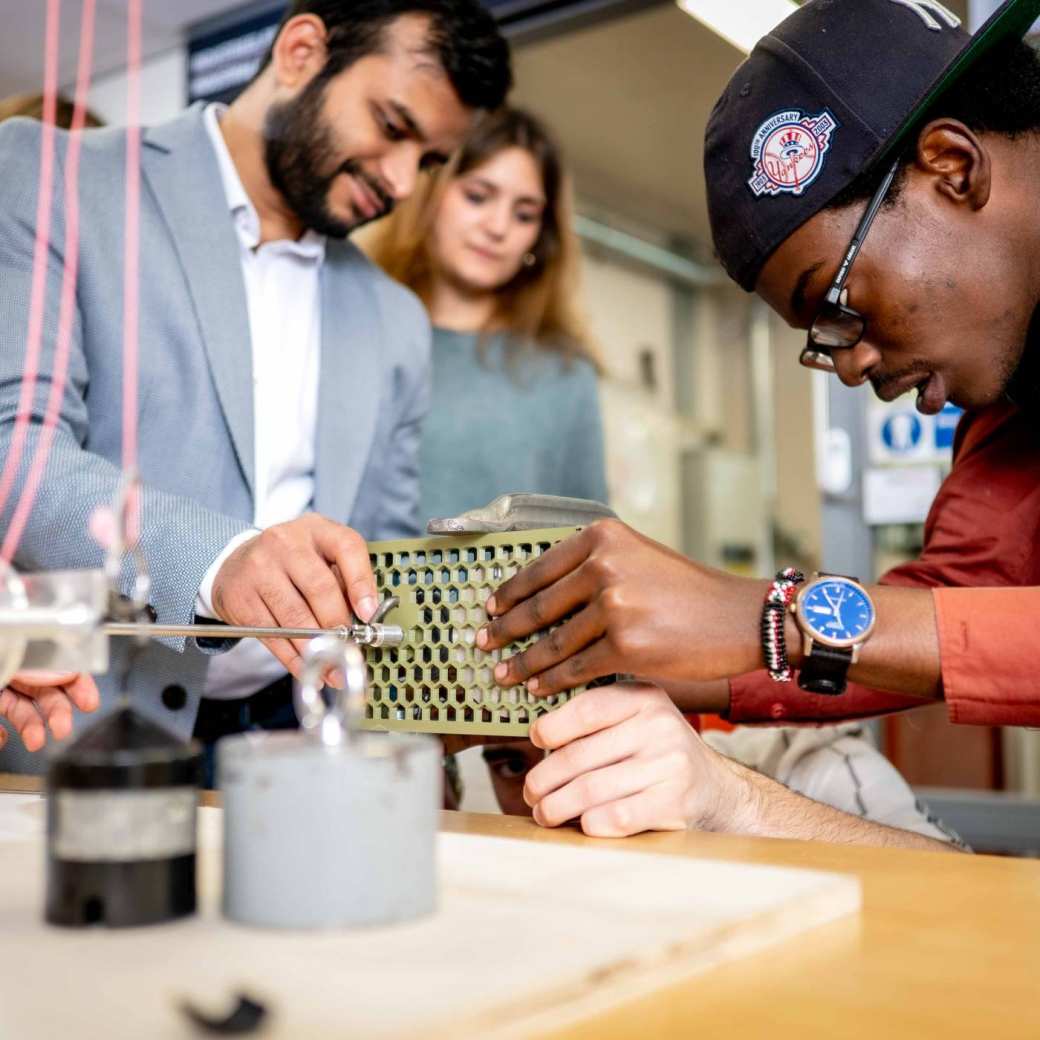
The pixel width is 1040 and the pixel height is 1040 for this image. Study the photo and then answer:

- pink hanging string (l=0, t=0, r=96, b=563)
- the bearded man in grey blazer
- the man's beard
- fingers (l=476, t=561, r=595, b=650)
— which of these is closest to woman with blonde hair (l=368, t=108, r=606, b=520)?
the bearded man in grey blazer

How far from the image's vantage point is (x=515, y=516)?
102 centimetres

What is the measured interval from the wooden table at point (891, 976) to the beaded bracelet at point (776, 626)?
0.65 feet

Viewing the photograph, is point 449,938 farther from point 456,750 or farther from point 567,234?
point 567,234

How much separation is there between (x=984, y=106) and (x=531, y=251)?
149cm

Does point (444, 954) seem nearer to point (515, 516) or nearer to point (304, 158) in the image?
point (515, 516)

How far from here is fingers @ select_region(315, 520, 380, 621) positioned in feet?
3.48

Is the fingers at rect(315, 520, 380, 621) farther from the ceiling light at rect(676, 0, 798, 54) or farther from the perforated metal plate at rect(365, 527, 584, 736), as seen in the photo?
the ceiling light at rect(676, 0, 798, 54)

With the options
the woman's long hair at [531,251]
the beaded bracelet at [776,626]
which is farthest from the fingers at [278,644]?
the woman's long hair at [531,251]

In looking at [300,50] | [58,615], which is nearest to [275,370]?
[300,50]

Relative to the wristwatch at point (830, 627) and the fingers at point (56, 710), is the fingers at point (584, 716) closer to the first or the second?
the wristwatch at point (830, 627)

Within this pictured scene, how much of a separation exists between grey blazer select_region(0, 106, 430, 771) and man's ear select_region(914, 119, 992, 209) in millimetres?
778

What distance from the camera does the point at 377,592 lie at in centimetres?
107

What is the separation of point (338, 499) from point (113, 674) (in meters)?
0.41

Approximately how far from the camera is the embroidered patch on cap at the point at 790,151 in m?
1.20
